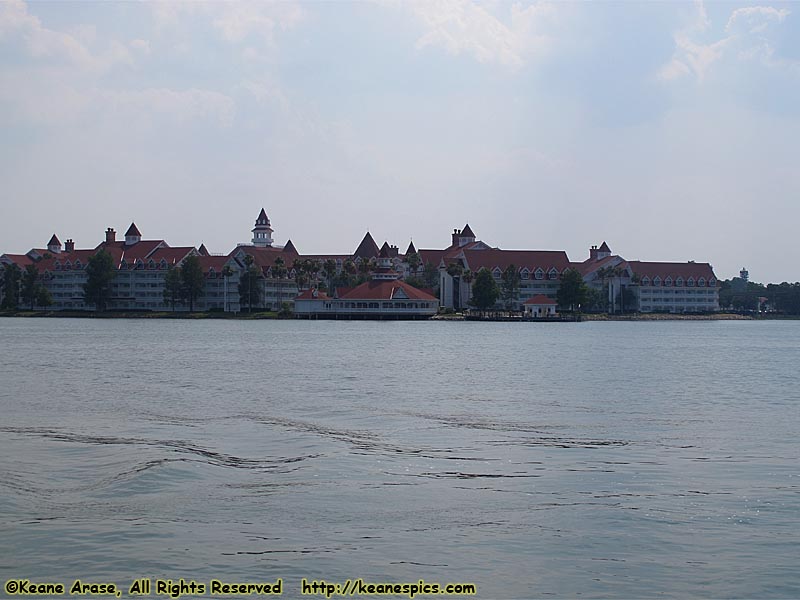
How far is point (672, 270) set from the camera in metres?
144

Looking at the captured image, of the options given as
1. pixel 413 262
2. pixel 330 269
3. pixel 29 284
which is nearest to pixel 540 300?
pixel 413 262

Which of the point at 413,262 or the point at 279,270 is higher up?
the point at 413,262

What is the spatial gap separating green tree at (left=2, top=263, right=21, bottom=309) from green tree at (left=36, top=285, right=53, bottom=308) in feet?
12.7

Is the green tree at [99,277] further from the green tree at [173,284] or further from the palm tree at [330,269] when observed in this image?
the palm tree at [330,269]

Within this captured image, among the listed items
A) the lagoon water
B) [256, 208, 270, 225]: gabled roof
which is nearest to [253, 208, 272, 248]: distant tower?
[256, 208, 270, 225]: gabled roof

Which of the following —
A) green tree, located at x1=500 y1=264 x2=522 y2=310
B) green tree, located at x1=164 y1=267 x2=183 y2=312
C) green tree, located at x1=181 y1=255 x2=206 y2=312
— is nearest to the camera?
green tree, located at x1=181 y1=255 x2=206 y2=312

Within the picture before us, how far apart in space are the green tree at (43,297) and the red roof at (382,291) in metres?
44.1

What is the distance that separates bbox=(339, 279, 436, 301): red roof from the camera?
4823 inches

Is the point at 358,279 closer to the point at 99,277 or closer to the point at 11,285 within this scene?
the point at 99,277

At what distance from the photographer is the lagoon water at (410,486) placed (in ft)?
38.4

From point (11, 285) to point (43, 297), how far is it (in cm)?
684

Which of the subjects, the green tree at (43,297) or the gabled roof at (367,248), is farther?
the gabled roof at (367,248)

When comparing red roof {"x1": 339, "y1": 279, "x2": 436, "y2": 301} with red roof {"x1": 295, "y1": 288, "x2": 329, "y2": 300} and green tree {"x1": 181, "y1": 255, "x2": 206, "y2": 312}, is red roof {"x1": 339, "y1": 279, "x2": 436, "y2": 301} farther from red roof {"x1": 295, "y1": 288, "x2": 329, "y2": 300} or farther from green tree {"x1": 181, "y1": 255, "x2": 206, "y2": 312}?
green tree {"x1": 181, "y1": 255, "x2": 206, "y2": 312}

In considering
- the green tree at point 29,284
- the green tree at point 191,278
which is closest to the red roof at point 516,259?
the green tree at point 191,278
